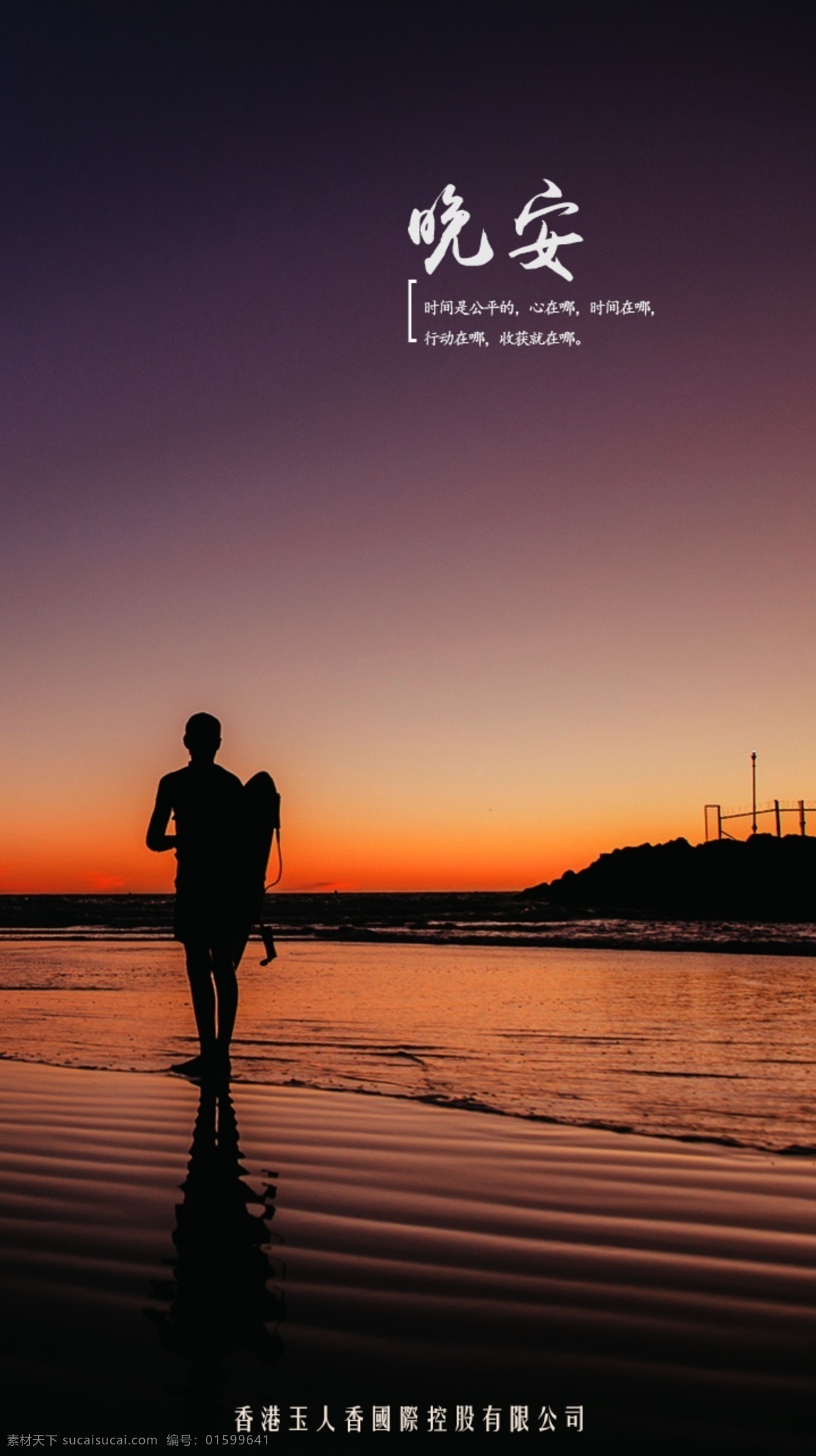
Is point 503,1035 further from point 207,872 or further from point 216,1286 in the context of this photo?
point 216,1286

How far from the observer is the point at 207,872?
641 cm

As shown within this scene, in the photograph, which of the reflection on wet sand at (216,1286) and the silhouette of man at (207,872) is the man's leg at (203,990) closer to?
the silhouette of man at (207,872)

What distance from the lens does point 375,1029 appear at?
857cm

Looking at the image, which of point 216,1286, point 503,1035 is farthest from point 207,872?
point 216,1286

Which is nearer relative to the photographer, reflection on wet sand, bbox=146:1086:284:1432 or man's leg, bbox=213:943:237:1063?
reflection on wet sand, bbox=146:1086:284:1432

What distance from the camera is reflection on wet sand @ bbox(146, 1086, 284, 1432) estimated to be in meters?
2.15

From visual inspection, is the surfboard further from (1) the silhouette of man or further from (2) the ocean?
(2) the ocean

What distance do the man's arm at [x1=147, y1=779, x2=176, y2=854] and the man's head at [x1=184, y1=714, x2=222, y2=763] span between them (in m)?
0.26

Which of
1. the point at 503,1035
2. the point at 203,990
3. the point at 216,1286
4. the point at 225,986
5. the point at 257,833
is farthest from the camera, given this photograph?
the point at 503,1035

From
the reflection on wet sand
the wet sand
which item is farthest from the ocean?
the reflection on wet sand

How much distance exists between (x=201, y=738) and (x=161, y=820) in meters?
0.54

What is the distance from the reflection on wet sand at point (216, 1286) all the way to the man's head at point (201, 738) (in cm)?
296

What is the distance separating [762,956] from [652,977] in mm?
5927

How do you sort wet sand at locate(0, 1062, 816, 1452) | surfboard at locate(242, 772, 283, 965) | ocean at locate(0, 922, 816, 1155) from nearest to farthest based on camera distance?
1. wet sand at locate(0, 1062, 816, 1452)
2. ocean at locate(0, 922, 816, 1155)
3. surfboard at locate(242, 772, 283, 965)
